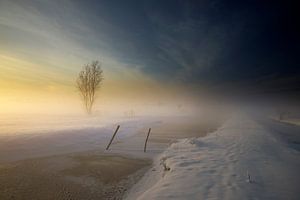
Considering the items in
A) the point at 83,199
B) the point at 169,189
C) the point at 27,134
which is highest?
the point at 27,134

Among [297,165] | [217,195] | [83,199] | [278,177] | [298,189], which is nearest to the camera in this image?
[217,195]

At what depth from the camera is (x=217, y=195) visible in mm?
8219

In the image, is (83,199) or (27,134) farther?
(27,134)

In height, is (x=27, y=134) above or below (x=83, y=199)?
above

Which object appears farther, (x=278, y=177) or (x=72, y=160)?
(x=72, y=160)

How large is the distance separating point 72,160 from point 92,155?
2015 millimetres

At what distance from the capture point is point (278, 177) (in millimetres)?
10492

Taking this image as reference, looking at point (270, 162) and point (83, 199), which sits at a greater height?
point (270, 162)

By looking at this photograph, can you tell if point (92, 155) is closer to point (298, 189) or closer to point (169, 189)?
point (169, 189)

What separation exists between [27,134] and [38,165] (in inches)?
391

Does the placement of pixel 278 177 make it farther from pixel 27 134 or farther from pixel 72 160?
pixel 27 134

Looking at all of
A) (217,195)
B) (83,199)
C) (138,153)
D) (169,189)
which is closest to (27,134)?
(138,153)

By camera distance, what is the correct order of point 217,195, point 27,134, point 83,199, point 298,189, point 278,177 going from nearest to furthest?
point 217,195 < point 298,189 < point 83,199 < point 278,177 < point 27,134

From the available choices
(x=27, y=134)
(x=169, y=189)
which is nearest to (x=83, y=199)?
(x=169, y=189)
